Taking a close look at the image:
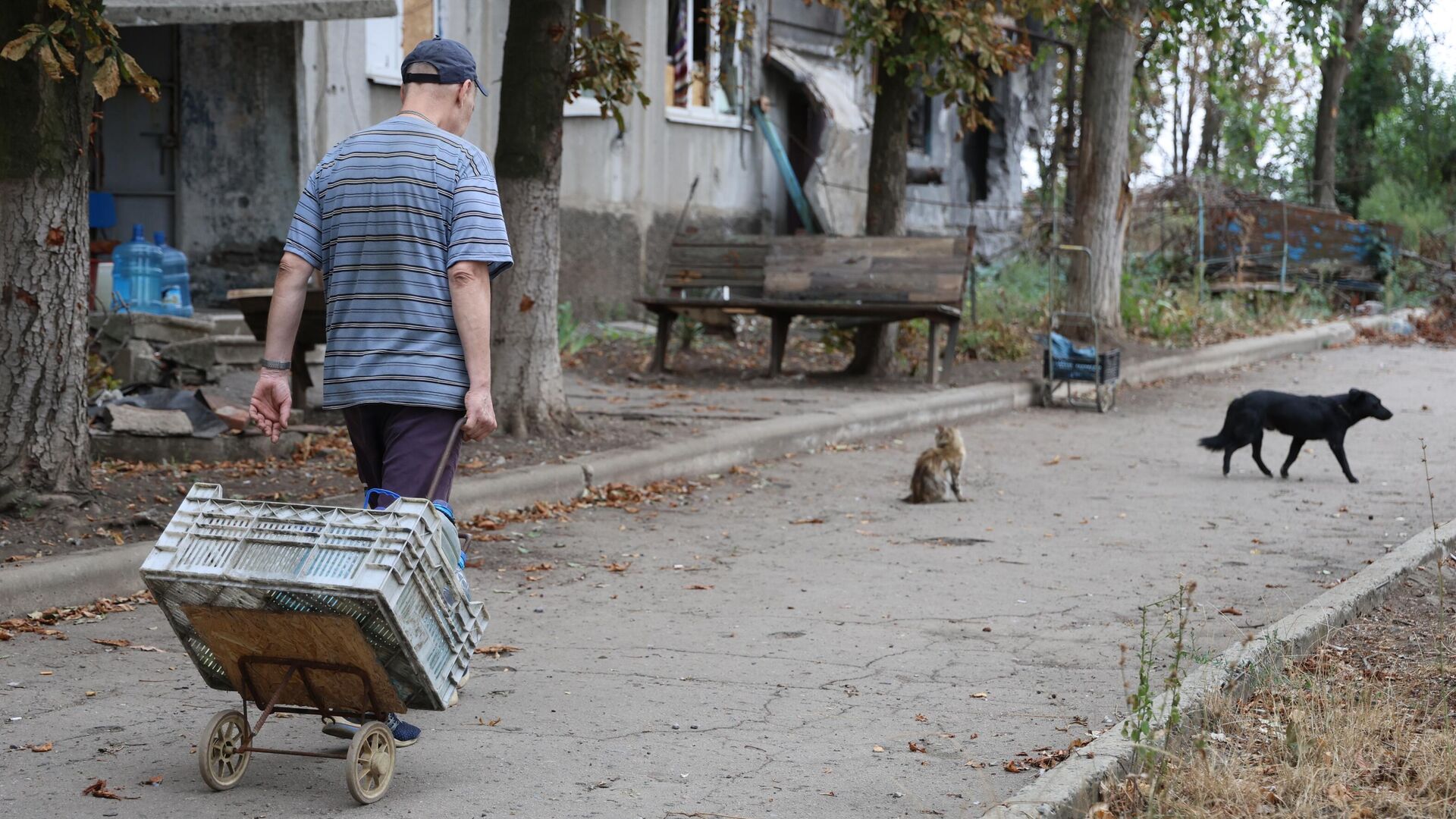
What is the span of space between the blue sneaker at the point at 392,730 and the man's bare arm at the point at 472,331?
0.84 meters

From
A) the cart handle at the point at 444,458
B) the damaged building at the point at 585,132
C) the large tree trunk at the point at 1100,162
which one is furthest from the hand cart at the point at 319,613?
the large tree trunk at the point at 1100,162

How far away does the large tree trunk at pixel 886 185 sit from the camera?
14289mm

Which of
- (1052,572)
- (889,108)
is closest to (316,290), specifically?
(1052,572)

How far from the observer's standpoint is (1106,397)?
13727mm

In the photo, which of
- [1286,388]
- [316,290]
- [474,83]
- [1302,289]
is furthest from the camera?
[1302,289]

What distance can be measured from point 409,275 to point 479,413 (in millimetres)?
431

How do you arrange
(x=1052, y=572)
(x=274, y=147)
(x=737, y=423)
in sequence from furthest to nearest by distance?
(x=274, y=147), (x=737, y=423), (x=1052, y=572)

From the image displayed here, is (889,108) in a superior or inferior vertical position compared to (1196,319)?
superior

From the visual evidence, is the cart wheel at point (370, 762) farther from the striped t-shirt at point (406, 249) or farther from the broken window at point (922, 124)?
the broken window at point (922, 124)

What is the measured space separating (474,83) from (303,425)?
574 centimetres

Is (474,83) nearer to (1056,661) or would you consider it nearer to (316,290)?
(1056,661)

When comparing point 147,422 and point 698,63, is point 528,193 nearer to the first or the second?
point 147,422

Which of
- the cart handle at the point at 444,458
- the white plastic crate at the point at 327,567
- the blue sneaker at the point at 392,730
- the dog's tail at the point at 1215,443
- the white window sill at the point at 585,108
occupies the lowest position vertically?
the blue sneaker at the point at 392,730

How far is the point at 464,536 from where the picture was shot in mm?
4527
